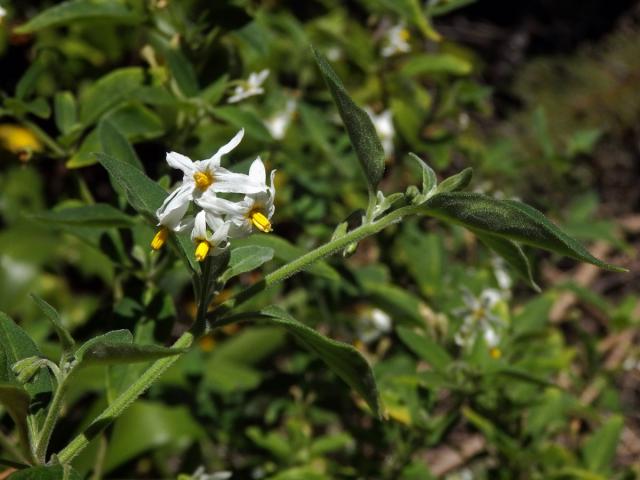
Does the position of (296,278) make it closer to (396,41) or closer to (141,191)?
(396,41)

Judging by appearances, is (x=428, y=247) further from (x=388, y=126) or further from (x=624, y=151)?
(x=624, y=151)

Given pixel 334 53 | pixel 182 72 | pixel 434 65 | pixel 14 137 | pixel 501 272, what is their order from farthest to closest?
pixel 14 137 → pixel 334 53 → pixel 501 272 → pixel 434 65 → pixel 182 72

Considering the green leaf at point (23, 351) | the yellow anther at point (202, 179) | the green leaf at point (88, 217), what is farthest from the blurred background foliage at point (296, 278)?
the yellow anther at point (202, 179)

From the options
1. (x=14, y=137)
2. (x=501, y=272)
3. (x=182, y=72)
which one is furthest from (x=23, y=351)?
(x=14, y=137)

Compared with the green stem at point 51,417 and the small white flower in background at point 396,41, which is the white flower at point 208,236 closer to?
the green stem at point 51,417

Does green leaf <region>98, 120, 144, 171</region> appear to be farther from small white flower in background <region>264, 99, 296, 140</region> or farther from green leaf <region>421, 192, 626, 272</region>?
small white flower in background <region>264, 99, 296, 140</region>

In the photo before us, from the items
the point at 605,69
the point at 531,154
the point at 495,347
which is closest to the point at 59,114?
the point at 495,347

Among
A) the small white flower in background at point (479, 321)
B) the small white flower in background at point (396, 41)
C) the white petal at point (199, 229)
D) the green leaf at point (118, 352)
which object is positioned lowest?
the small white flower in background at point (479, 321)
